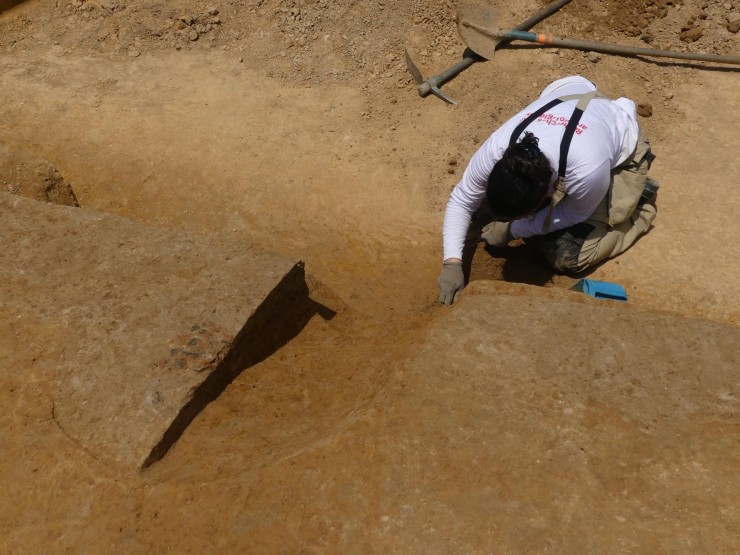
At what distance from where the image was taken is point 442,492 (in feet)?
6.33

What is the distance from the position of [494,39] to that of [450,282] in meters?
2.28

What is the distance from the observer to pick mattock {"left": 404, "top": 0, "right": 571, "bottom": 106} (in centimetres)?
443

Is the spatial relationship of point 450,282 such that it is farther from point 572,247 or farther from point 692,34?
point 692,34

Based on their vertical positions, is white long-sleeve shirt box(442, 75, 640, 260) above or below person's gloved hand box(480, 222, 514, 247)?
above

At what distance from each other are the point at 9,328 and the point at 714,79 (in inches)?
183

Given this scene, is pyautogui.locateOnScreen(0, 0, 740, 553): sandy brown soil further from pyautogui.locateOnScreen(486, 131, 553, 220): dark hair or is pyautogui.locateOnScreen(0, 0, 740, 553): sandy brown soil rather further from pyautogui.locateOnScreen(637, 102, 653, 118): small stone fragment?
pyautogui.locateOnScreen(486, 131, 553, 220): dark hair

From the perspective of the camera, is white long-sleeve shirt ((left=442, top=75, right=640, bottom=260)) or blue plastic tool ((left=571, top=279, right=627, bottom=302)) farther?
blue plastic tool ((left=571, top=279, right=627, bottom=302))

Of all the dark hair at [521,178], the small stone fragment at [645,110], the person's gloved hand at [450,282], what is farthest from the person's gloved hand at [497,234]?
the small stone fragment at [645,110]

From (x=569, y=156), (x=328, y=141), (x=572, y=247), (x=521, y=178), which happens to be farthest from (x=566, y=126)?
(x=328, y=141)

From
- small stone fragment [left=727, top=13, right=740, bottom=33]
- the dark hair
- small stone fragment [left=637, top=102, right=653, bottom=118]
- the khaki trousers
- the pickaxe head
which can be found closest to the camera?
the dark hair

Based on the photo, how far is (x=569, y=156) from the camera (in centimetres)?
283

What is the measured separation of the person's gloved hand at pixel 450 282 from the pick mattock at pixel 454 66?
1649 millimetres

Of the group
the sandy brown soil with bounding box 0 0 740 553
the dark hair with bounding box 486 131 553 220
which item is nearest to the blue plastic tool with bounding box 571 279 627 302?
the sandy brown soil with bounding box 0 0 740 553

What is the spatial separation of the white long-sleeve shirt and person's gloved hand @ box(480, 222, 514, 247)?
6cm
